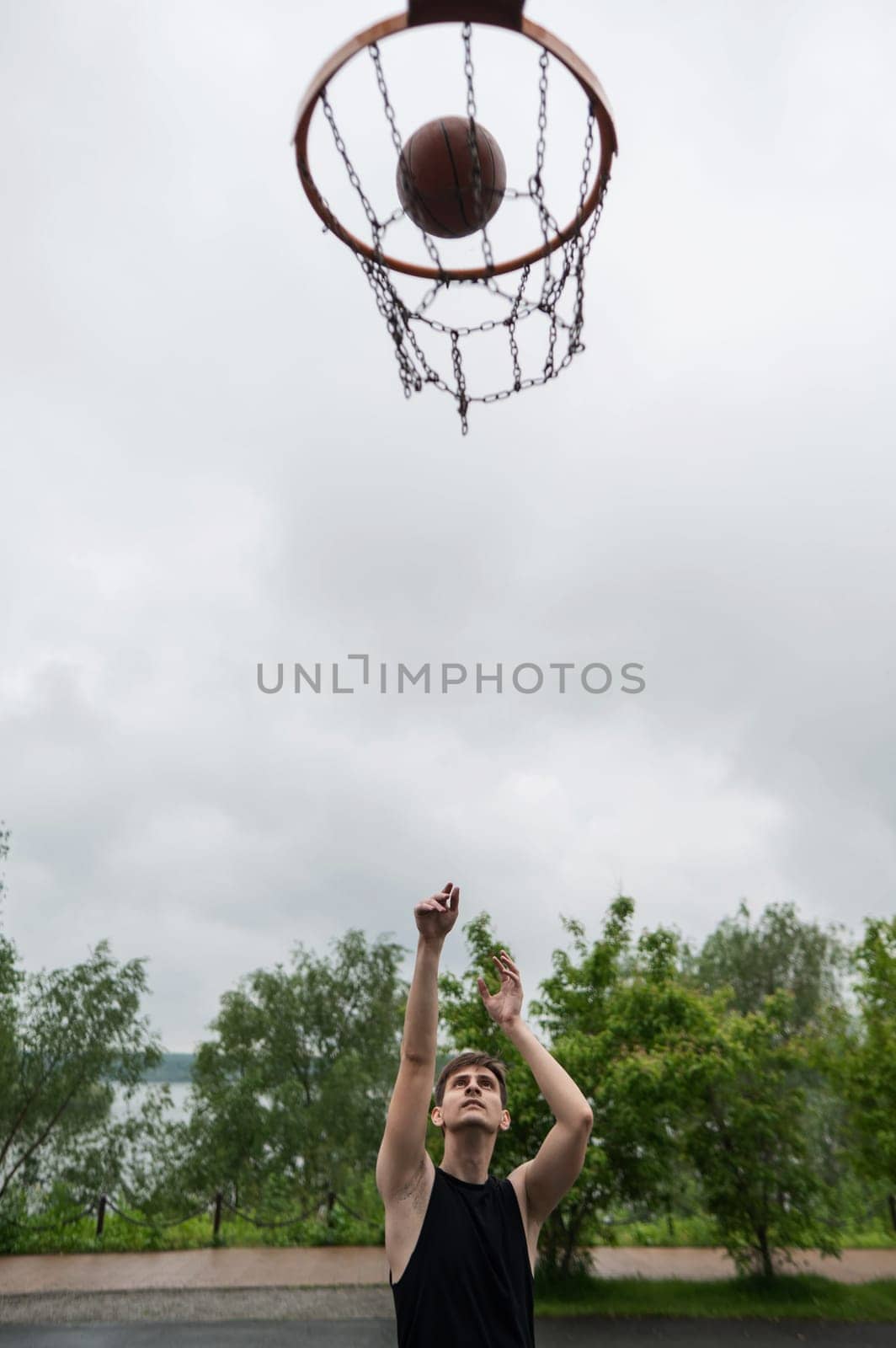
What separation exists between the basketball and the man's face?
3559 mm

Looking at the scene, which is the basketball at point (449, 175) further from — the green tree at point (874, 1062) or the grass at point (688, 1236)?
the grass at point (688, 1236)

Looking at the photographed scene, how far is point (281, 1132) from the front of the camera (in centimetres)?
1697

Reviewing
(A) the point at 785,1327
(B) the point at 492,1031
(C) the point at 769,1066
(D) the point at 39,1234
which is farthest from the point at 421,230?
(D) the point at 39,1234

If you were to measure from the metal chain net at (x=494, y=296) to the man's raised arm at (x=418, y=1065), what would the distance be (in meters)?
3.01

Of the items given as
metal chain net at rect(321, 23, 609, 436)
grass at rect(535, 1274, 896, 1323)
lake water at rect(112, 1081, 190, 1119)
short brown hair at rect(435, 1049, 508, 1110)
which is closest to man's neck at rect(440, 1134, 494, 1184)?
short brown hair at rect(435, 1049, 508, 1110)

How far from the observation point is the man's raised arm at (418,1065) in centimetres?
224

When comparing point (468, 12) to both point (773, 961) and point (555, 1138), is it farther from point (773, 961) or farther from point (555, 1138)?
point (773, 961)

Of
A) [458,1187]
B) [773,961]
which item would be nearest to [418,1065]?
[458,1187]

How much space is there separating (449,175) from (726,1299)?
1159 cm

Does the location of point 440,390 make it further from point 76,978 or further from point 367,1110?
point 367,1110

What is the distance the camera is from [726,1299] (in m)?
10.2

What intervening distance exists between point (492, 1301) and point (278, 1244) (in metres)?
12.7

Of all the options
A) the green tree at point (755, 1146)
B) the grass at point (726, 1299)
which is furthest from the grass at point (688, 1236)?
the green tree at point (755, 1146)

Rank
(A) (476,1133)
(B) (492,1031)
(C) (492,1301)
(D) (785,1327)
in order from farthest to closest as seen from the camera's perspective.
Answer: (B) (492,1031), (D) (785,1327), (A) (476,1133), (C) (492,1301)
